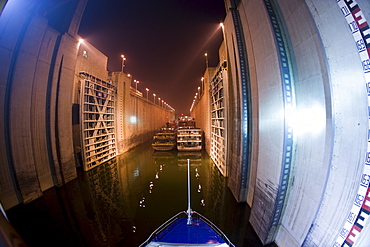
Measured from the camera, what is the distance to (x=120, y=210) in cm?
627

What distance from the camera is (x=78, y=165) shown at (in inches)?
484

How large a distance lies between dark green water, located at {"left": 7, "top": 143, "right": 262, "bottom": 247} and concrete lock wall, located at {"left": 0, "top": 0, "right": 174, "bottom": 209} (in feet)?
3.80

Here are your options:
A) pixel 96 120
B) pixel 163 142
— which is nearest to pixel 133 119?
pixel 163 142

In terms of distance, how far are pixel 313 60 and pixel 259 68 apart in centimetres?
174

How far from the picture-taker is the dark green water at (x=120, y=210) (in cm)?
479

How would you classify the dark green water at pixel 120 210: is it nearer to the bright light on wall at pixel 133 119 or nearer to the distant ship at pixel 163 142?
the distant ship at pixel 163 142

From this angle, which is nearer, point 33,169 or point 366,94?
point 366,94

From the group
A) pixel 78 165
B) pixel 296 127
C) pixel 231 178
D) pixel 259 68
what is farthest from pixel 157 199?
pixel 78 165

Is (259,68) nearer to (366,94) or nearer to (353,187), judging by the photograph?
(366,94)

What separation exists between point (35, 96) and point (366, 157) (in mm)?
13039

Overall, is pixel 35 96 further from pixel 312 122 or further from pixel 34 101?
pixel 312 122

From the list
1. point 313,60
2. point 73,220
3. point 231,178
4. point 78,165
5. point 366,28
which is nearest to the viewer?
point 366,28

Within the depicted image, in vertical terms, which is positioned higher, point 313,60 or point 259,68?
point 259,68

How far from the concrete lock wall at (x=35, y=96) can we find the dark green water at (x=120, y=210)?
1.16 m
